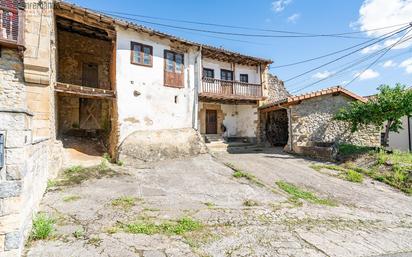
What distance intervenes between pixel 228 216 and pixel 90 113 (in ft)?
38.2

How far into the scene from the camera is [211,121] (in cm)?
1669

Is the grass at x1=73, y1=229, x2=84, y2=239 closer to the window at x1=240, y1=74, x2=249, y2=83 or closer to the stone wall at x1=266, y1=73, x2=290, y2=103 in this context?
the window at x1=240, y1=74, x2=249, y2=83

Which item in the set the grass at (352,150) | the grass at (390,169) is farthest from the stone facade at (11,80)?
the grass at (352,150)

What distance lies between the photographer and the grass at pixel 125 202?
5.61 m

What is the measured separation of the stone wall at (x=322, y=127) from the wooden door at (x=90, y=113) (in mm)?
11506

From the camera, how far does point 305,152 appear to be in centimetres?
1328

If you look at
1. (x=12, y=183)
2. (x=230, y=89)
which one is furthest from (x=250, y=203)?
(x=230, y=89)

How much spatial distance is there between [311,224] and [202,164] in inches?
236

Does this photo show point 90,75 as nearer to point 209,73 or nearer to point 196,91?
point 196,91

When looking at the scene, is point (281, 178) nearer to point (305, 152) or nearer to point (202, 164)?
point (202, 164)

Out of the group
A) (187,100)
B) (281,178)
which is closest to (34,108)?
(187,100)

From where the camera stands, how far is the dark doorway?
17.4 m

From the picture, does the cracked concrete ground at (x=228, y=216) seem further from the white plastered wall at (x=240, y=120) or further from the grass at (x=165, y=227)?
the white plastered wall at (x=240, y=120)

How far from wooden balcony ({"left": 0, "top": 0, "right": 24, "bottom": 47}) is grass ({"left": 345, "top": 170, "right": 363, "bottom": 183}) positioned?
13.1 metres
